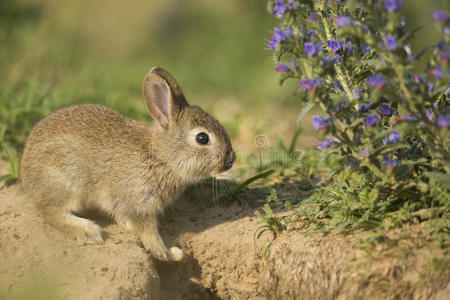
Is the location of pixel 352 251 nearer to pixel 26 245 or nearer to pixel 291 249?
pixel 291 249

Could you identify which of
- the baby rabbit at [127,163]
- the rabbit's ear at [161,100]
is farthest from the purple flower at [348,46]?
the rabbit's ear at [161,100]

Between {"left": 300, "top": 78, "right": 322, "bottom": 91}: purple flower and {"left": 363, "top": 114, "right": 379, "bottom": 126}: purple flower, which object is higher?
{"left": 300, "top": 78, "right": 322, "bottom": 91}: purple flower

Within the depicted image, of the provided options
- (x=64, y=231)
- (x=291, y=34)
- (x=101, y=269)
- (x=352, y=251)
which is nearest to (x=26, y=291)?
(x=101, y=269)

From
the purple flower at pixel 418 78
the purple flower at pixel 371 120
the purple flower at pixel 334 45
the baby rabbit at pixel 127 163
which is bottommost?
the baby rabbit at pixel 127 163

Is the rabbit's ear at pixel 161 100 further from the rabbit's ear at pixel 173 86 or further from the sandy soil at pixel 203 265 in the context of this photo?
the sandy soil at pixel 203 265

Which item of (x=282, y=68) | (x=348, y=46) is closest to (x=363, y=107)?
(x=348, y=46)

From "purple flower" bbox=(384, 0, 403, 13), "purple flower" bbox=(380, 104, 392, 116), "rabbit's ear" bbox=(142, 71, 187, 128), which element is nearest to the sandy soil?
"purple flower" bbox=(380, 104, 392, 116)

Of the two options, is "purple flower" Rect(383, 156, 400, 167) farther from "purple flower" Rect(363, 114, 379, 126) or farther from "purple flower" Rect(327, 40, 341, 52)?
"purple flower" Rect(327, 40, 341, 52)
